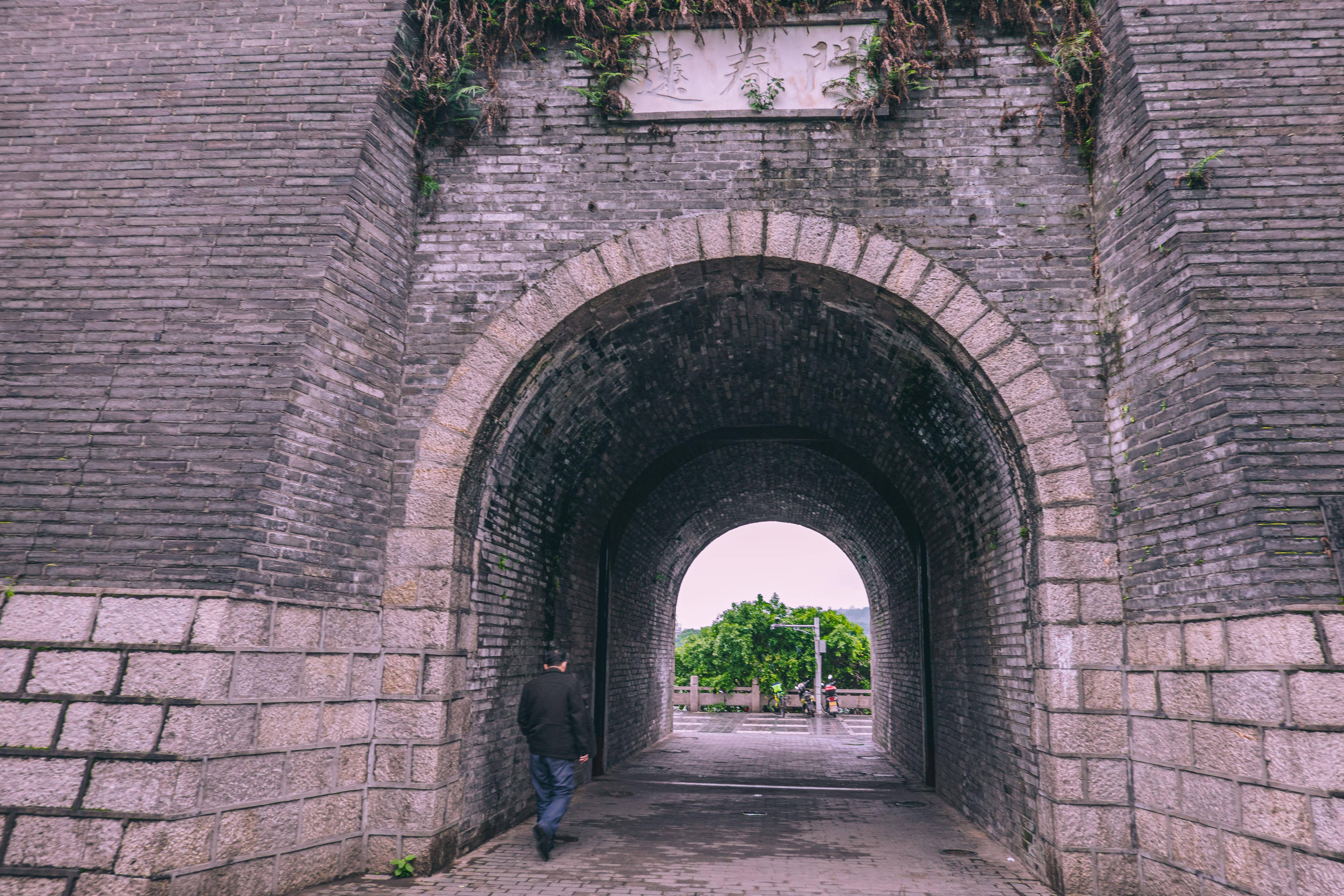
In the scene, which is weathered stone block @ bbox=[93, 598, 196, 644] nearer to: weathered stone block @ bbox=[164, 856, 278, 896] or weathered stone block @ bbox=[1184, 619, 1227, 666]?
weathered stone block @ bbox=[164, 856, 278, 896]

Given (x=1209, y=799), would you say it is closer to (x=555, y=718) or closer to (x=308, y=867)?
(x=555, y=718)

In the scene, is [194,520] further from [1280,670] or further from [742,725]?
[742,725]

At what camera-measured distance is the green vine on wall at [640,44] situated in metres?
6.43

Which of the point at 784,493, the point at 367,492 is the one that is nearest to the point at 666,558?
the point at 784,493

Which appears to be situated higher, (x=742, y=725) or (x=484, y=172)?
(x=484, y=172)

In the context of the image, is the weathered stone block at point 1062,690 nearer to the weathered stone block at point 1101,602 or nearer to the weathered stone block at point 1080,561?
the weathered stone block at point 1101,602

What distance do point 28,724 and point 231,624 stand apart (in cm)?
120

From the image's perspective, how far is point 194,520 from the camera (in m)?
4.95

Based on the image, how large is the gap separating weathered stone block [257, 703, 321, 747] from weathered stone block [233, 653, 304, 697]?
0.08 m

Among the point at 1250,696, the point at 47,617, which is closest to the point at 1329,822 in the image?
the point at 1250,696

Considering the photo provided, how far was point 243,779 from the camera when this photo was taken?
4809 millimetres

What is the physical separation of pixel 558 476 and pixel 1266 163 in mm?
6296

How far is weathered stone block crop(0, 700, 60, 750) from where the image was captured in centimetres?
452

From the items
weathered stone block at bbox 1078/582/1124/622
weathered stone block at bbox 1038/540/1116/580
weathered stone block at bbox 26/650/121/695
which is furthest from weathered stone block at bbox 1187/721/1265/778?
weathered stone block at bbox 26/650/121/695
